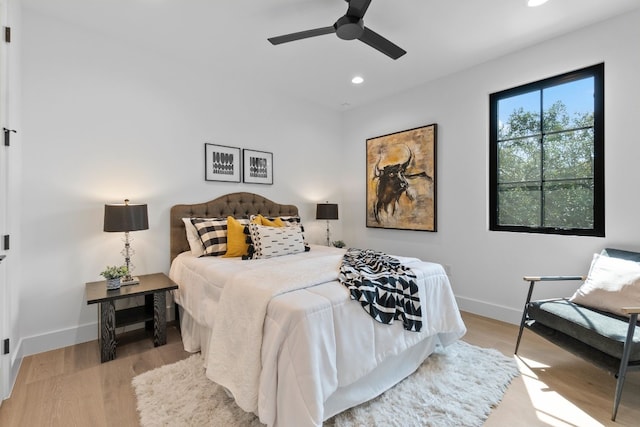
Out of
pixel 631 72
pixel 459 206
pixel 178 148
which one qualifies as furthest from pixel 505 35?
pixel 178 148

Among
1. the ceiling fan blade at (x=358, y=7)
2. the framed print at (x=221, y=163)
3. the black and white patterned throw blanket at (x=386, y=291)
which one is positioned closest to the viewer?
the black and white patterned throw blanket at (x=386, y=291)

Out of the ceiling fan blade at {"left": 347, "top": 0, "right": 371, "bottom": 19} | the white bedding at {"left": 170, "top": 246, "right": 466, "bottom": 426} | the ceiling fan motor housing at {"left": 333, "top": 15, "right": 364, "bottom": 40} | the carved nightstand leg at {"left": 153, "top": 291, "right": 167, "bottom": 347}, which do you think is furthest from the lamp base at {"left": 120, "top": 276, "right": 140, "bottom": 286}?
the ceiling fan blade at {"left": 347, "top": 0, "right": 371, "bottom": 19}

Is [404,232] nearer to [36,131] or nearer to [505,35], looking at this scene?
[505,35]

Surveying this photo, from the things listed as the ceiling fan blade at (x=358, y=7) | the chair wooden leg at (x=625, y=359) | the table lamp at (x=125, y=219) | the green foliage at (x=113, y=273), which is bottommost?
the chair wooden leg at (x=625, y=359)

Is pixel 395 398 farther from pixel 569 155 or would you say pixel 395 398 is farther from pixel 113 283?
pixel 569 155

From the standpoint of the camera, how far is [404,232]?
161 inches

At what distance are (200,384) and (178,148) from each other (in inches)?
94.1

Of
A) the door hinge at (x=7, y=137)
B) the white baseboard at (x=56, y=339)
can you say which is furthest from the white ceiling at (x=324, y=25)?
the white baseboard at (x=56, y=339)

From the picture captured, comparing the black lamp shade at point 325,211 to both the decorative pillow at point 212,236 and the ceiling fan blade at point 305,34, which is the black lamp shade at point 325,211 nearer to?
the decorative pillow at point 212,236

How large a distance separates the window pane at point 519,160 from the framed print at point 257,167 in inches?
110

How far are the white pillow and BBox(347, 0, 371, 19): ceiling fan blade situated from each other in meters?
2.45

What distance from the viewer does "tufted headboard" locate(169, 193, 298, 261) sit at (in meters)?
3.22

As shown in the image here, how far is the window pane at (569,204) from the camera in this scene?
272cm

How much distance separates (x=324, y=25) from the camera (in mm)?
2639
